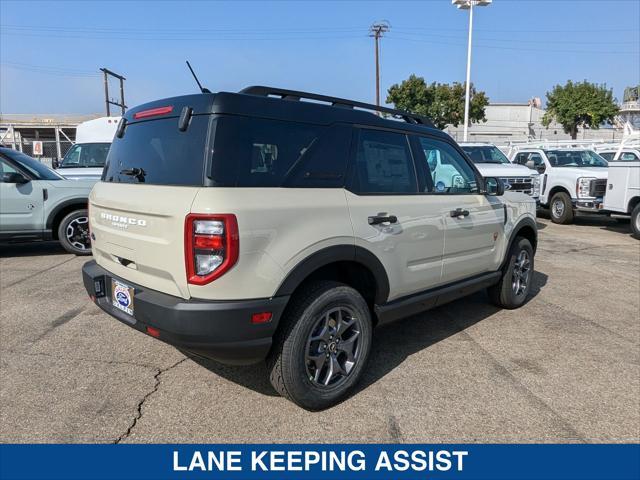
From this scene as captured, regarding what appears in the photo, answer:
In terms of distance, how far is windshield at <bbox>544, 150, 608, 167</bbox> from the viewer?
483 inches

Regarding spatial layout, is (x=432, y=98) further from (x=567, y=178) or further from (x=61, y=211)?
(x=61, y=211)

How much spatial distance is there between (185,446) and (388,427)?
1.19 m

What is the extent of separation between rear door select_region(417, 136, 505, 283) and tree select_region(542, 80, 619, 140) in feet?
135

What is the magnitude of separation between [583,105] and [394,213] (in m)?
42.8

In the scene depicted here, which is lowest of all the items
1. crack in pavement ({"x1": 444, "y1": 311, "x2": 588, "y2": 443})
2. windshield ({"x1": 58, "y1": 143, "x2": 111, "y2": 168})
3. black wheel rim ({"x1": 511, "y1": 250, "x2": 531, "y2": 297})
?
crack in pavement ({"x1": 444, "y1": 311, "x2": 588, "y2": 443})

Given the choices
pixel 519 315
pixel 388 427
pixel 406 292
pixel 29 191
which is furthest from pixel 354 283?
pixel 29 191

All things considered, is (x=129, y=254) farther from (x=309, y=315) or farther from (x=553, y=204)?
(x=553, y=204)

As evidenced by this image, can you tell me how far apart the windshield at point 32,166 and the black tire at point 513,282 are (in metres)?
6.54

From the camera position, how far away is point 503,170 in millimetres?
10906

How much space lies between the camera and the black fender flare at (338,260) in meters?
2.58

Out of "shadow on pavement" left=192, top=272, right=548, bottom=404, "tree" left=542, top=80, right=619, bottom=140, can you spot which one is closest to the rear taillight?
"shadow on pavement" left=192, top=272, right=548, bottom=404

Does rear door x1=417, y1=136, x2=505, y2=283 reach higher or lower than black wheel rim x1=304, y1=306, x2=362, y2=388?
higher

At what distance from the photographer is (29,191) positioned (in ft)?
22.1

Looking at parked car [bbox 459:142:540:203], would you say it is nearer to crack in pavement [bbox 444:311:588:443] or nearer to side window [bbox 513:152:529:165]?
side window [bbox 513:152:529:165]
